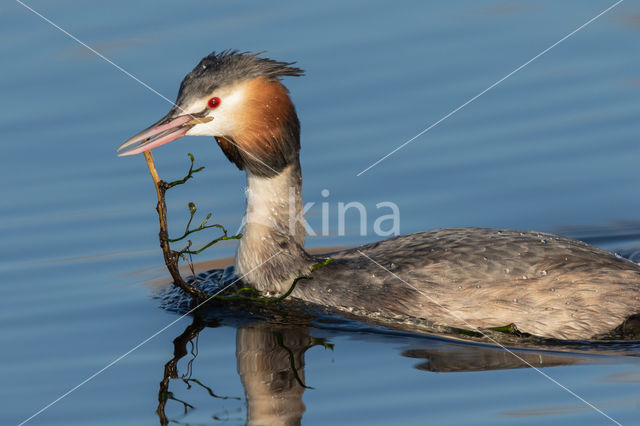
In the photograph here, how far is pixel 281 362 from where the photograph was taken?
7.96 metres

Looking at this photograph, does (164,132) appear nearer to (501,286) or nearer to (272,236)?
(272,236)

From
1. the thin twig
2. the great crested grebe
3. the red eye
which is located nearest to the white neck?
the great crested grebe

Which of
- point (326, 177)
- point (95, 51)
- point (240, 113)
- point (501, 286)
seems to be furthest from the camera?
point (95, 51)

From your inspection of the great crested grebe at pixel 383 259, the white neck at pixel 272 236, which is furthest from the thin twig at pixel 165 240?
the white neck at pixel 272 236

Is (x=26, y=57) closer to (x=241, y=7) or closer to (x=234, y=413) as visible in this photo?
(x=241, y=7)

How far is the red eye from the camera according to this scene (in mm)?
8812

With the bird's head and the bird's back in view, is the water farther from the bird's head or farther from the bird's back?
the bird's head

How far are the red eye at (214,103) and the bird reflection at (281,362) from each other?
5.43 feet

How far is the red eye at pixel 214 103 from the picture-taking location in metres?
8.81

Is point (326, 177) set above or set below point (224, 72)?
below

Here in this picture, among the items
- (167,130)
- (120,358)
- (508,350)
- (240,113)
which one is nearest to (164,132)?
(167,130)

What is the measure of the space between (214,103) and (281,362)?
6.89ft

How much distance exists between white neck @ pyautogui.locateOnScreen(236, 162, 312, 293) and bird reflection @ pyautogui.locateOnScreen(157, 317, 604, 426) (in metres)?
0.52

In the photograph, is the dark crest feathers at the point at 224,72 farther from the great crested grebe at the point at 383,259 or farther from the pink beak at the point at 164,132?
the pink beak at the point at 164,132
